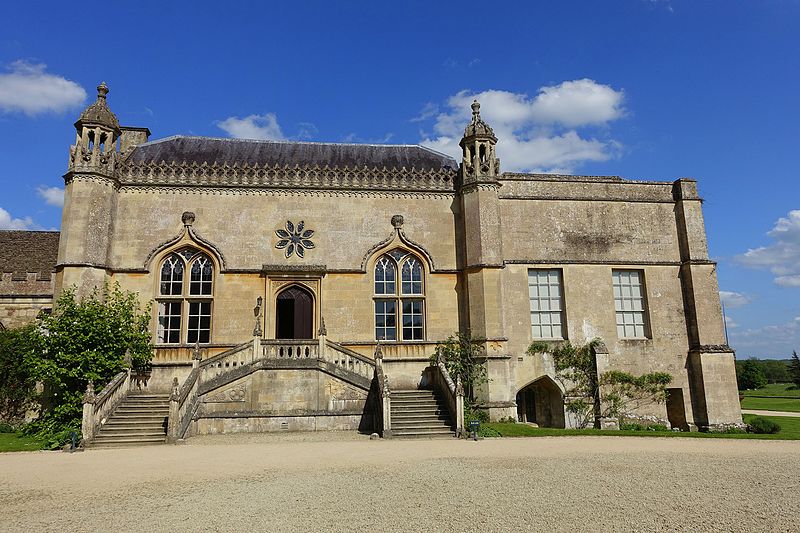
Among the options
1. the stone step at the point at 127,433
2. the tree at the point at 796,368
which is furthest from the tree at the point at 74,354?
the tree at the point at 796,368

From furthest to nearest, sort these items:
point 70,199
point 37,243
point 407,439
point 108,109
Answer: point 37,243 < point 108,109 < point 70,199 < point 407,439

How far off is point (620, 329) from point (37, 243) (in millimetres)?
25429

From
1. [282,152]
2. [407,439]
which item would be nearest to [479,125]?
[282,152]

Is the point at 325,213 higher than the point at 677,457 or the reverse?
higher

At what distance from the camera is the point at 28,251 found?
76.4 feet

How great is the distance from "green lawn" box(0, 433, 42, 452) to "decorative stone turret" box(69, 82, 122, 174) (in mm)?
8330

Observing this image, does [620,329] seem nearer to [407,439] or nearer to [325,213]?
[407,439]

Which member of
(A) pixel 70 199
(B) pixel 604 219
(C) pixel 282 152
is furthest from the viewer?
(C) pixel 282 152

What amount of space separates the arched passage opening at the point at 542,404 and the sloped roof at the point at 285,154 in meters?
9.03

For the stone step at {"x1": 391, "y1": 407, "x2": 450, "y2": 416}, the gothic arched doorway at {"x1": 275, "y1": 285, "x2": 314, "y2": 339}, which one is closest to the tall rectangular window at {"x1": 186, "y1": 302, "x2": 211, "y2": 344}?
the gothic arched doorway at {"x1": 275, "y1": 285, "x2": 314, "y2": 339}

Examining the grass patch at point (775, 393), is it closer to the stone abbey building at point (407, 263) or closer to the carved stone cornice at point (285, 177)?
the stone abbey building at point (407, 263)

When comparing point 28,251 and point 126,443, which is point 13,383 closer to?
point 28,251

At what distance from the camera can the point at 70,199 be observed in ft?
54.8

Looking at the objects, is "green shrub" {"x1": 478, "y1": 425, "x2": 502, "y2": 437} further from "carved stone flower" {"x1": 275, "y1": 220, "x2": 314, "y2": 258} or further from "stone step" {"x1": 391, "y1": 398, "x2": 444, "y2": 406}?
"carved stone flower" {"x1": 275, "y1": 220, "x2": 314, "y2": 258}
